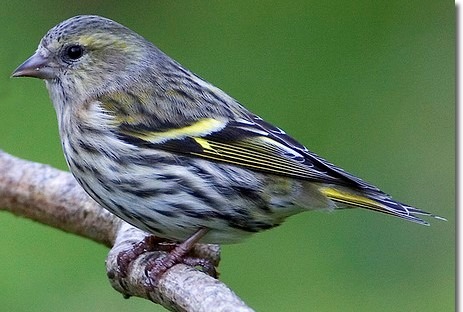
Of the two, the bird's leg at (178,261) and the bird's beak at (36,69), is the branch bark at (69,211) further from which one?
the bird's beak at (36,69)

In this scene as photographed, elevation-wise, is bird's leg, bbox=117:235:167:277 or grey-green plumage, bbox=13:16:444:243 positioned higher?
grey-green plumage, bbox=13:16:444:243

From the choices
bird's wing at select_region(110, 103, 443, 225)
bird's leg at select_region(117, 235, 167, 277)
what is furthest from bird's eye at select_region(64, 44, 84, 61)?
bird's leg at select_region(117, 235, 167, 277)

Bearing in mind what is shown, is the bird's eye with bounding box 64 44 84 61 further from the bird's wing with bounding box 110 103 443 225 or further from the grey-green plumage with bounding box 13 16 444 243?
the bird's wing with bounding box 110 103 443 225

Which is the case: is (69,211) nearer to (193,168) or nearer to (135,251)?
(135,251)

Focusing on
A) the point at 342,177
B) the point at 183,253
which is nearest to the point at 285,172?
the point at 342,177

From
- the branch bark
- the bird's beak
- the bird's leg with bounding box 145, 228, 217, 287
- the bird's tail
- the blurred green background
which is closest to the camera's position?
the bird's leg with bounding box 145, 228, 217, 287

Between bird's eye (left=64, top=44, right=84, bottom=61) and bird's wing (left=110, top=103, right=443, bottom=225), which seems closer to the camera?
bird's wing (left=110, top=103, right=443, bottom=225)

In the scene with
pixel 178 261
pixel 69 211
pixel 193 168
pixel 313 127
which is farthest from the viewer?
pixel 313 127

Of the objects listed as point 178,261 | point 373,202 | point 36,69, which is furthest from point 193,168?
point 36,69

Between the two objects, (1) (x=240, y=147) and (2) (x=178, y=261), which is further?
(1) (x=240, y=147)
